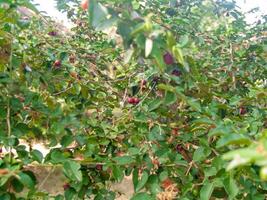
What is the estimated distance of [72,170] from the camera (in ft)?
4.38

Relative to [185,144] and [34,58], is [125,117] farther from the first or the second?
[34,58]

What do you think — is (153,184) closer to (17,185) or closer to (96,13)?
(17,185)

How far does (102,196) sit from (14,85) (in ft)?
1.96

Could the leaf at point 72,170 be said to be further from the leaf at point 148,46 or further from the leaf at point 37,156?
the leaf at point 148,46

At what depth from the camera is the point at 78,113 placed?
66.2 inches

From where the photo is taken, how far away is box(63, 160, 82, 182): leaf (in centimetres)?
133

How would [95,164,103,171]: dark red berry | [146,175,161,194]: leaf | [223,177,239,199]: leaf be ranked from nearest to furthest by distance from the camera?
[223,177,239,199]: leaf, [146,175,161,194]: leaf, [95,164,103,171]: dark red berry

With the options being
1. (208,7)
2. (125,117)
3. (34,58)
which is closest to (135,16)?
(125,117)

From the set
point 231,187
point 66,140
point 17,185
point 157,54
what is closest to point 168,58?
point 157,54

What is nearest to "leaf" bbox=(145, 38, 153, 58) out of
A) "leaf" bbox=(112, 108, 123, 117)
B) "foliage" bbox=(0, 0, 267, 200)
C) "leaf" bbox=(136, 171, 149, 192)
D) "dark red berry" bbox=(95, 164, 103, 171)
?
"foliage" bbox=(0, 0, 267, 200)

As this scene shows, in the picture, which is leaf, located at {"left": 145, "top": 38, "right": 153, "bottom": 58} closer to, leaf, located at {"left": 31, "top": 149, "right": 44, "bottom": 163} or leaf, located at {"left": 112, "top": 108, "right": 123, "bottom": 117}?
leaf, located at {"left": 31, "top": 149, "right": 44, "bottom": 163}

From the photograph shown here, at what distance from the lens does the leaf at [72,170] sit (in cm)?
133

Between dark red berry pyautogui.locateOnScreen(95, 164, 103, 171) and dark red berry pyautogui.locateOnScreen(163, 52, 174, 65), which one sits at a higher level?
dark red berry pyautogui.locateOnScreen(163, 52, 174, 65)

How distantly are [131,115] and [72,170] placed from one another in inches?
20.2
